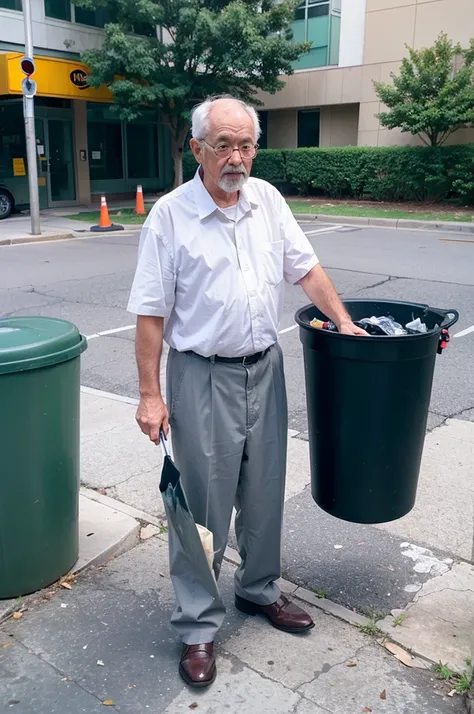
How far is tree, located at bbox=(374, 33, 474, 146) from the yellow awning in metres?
7.89

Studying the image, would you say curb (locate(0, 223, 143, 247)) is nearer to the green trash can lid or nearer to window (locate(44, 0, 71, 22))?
window (locate(44, 0, 71, 22))

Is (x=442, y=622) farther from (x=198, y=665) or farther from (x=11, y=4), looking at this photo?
(x=11, y=4)

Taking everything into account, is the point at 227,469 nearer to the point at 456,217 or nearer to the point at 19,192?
the point at 456,217

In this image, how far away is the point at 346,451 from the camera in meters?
2.65

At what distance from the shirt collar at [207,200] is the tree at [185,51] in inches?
638

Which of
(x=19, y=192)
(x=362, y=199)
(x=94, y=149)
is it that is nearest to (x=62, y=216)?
(x=19, y=192)

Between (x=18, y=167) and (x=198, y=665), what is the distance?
18494mm

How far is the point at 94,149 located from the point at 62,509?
20.5m

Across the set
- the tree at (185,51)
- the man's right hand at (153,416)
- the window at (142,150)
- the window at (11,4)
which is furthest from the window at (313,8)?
the man's right hand at (153,416)

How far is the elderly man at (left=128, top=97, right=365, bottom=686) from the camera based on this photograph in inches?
94.8

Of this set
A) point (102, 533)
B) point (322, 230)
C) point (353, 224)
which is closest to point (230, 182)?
point (102, 533)

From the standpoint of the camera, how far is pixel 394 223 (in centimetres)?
1661

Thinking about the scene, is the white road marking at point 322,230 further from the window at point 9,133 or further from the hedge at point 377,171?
the window at point 9,133

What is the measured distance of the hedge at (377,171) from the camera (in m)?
19.0
